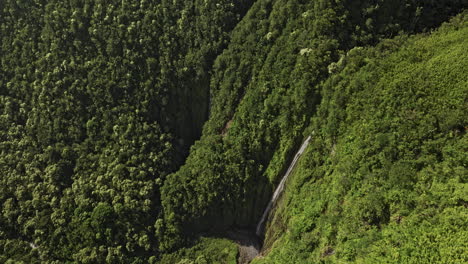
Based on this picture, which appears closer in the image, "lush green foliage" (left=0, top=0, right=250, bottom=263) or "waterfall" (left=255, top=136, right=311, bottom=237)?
"waterfall" (left=255, top=136, right=311, bottom=237)

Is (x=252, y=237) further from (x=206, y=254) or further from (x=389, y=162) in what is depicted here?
(x=389, y=162)

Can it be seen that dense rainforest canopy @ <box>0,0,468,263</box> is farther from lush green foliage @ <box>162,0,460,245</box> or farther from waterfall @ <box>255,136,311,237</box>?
waterfall @ <box>255,136,311,237</box>

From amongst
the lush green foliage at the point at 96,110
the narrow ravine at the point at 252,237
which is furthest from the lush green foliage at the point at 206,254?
the lush green foliage at the point at 96,110

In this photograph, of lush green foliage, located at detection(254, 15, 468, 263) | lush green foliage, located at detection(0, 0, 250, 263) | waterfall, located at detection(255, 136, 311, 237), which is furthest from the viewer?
lush green foliage, located at detection(0, 0, 250, 263)

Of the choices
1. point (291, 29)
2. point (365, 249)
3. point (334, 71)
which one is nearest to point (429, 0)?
point (334, 71)

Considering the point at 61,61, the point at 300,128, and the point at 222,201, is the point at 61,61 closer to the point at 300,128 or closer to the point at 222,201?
the point at 222,201

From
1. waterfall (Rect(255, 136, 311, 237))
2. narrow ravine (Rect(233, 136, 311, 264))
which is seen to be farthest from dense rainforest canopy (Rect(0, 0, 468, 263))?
narrow ravine (Rect(233, 136, 311, 264))
